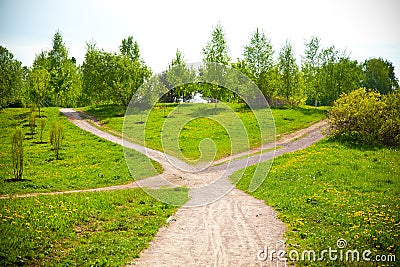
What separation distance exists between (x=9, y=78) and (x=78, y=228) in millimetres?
66615

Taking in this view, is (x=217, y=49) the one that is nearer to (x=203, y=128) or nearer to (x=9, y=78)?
(x=203, y=128)

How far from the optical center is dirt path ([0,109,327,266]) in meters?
12.0

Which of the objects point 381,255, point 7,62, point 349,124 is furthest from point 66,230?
point 7,62

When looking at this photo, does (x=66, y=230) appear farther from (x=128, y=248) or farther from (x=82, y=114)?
(x=82, y=114)

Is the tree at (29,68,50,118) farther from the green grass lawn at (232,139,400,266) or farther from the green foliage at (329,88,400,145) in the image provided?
the green foliage at (329,88,400,145)

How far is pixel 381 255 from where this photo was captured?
11.8 meters

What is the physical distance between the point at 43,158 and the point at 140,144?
1241 centimetres

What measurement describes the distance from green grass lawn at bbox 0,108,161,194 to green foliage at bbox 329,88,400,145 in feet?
76.5

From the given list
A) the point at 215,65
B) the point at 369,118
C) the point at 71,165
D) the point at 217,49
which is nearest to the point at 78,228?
the point at 71,165

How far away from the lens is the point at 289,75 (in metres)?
74.9

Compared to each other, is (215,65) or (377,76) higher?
(377,76)

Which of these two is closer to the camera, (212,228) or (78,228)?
(78,228)

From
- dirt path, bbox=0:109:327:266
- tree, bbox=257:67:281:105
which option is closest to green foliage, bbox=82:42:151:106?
tree, bbox=257:67:281:105

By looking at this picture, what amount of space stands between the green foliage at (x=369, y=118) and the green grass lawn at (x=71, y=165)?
76.5 feet
